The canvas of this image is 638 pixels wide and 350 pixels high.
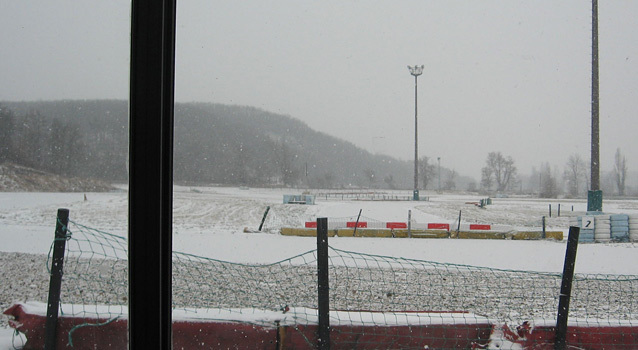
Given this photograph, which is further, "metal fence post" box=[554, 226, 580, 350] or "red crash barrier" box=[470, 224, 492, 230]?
"red crash barrier" box=[470, 224, 492, 230]

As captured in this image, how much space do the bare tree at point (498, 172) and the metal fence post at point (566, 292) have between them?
1255 mm

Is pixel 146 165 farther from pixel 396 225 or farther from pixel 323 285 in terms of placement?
pixel 396 225

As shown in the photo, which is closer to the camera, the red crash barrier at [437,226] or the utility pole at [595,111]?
the utility pole at [595,111]

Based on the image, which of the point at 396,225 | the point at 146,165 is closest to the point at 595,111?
the point at 146,165

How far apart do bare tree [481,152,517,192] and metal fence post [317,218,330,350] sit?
1.85 m

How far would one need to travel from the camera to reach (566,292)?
1432 mm

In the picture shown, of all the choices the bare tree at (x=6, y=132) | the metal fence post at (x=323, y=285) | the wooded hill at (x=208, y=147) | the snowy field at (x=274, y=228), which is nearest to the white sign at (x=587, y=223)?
the snowy field at (x=274, y=228)

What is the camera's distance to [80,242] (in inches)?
Result: 52.4

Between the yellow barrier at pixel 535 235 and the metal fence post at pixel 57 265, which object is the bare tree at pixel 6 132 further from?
the yellow barrier at pixel 535 235

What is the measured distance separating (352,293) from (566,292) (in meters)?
1.17

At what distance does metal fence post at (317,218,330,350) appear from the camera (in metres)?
1.36

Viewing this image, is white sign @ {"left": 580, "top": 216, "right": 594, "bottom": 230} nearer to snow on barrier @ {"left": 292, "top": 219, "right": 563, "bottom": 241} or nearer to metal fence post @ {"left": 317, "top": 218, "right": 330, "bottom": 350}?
snow on barrier @ {"left": 292, "top": 219, "right": 563, "bottom": 241}

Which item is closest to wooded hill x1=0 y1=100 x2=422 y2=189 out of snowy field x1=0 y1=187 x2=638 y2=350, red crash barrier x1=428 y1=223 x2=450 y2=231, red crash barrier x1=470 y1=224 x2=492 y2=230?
snowy field x1=0 y1=187 x2=638 y2=350

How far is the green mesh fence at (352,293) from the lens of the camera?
1.35 metres
